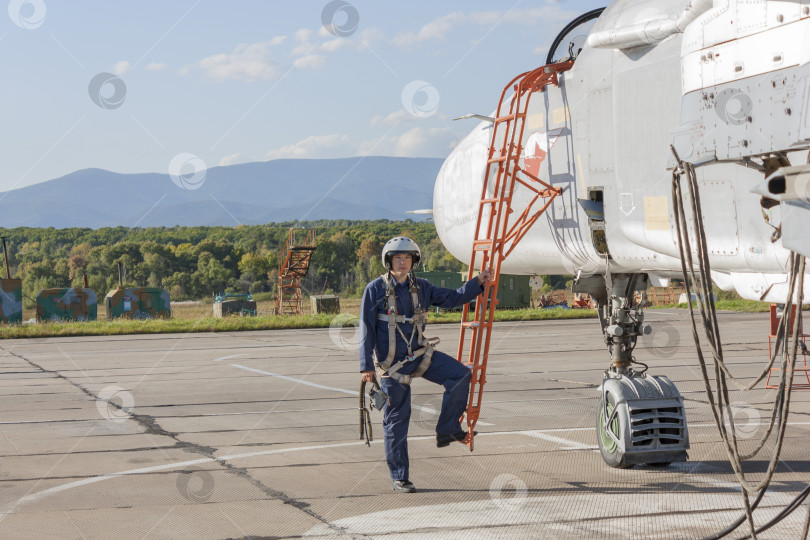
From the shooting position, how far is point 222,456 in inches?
386

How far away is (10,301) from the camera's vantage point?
40.0 m

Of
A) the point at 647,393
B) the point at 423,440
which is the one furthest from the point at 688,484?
the point at 423,440

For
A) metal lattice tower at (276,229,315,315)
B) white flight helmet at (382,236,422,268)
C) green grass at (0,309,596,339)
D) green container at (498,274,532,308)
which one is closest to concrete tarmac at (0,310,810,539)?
white flight helmet at (382,236,422,268)

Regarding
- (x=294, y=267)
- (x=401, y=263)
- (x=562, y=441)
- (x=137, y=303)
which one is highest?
(x=294, y=267)

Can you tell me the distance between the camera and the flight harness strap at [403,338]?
802 cm

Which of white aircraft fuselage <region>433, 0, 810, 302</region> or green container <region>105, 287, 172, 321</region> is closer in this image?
white aircraft fuselage <region>433, 0, 810, 302</region>

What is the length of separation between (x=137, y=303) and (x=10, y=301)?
955cm

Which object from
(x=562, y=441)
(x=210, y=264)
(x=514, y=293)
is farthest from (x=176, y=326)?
(x=210, y=264)

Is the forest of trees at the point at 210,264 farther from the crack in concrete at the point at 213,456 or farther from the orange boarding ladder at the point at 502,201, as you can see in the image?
the orange boarding ladder at the point at 502,201

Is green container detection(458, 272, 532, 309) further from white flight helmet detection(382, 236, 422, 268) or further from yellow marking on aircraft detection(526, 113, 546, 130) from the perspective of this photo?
white flight helmet detection(382, 236, 422, 268)

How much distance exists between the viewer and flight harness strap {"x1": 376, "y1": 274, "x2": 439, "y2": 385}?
8.02m

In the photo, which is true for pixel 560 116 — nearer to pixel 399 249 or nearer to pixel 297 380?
pixel 399 249

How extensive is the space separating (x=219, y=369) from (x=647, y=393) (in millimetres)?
12512

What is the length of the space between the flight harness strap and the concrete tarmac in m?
1.08
